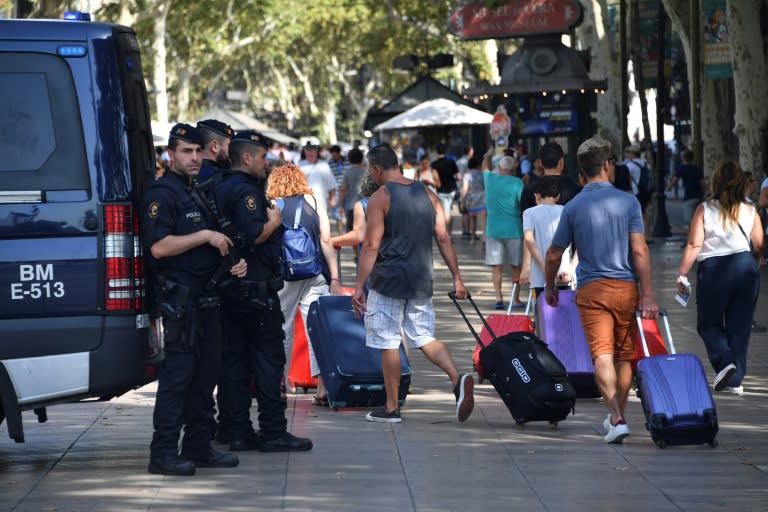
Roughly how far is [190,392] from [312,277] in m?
2.57

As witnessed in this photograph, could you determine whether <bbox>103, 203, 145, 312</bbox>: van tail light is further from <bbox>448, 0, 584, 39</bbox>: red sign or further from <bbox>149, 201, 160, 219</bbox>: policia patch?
<bbox>448, 0, 584, 39</bbox>: red sign

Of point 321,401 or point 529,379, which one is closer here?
point 529,379

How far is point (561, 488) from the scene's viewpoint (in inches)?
305

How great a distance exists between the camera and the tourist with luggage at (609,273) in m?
8.96

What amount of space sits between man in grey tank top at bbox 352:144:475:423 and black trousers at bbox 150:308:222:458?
5.25ft

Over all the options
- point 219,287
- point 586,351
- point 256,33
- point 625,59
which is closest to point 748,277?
point 586,351

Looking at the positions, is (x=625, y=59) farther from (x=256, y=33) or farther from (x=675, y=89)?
(x=256, y=33)

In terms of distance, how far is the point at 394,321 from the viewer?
31.8ft

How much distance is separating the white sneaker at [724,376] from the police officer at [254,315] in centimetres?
351

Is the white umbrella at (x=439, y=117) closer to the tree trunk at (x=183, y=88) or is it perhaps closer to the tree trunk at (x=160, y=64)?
the tree trunk at (x=160, y=64)

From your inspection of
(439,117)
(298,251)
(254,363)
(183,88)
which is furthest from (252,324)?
(183,88)

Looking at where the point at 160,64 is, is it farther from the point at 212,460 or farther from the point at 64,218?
the point at 64,218

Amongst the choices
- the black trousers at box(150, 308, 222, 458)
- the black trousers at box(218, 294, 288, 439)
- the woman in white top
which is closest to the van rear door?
the black trousers at box(150, 308, 222, 458)

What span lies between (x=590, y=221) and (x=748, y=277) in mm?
2455
